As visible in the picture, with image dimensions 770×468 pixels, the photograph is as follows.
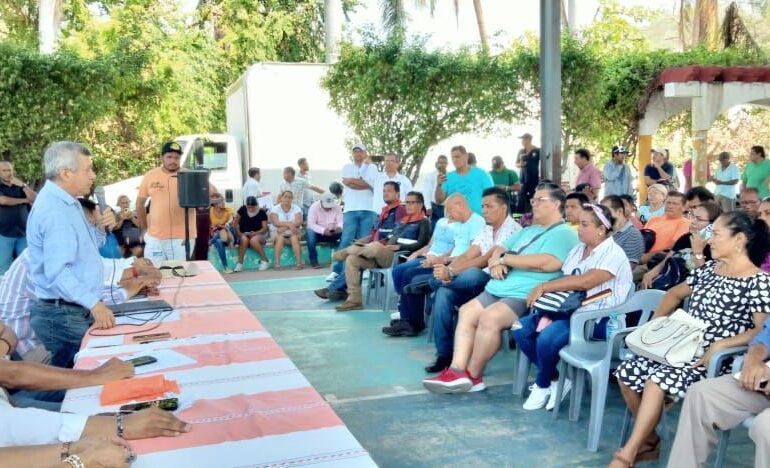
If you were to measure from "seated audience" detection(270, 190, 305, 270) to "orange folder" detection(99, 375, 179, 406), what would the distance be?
A: 7.64 metres

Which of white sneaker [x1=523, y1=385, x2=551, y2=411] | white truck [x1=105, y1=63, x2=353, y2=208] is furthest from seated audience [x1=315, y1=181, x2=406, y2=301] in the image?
white truck [x1=105, y1=63, x2=353, y2=208]

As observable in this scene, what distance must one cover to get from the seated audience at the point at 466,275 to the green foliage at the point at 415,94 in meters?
6.67

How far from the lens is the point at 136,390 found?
2348 mm

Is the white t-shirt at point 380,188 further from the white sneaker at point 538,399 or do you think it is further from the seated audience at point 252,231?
the white sneaker at point 538,399

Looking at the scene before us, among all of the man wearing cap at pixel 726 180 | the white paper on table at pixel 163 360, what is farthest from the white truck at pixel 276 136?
the white paper on table at pixel 163 360

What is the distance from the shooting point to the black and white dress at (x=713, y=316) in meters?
3.12

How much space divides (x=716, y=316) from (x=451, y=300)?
2068 millimetres

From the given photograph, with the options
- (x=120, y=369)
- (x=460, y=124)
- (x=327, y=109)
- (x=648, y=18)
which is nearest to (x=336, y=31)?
(x=327, y=109)

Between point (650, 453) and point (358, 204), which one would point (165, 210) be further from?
point (650, 453)

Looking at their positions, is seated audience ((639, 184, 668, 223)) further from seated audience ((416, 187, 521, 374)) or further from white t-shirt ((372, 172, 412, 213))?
white t-shirt ((372, 172, 412, 213))

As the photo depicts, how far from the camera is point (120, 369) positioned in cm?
259

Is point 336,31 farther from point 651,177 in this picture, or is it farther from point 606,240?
point 606,240

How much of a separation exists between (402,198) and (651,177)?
15.2ft

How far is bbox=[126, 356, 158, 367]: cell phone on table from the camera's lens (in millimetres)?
2686
